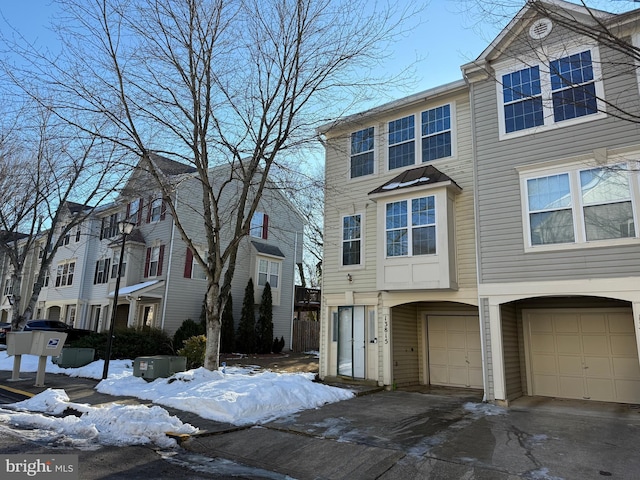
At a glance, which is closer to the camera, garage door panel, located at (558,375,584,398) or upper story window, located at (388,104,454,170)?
garage door panel, located at (558,375,584,398)

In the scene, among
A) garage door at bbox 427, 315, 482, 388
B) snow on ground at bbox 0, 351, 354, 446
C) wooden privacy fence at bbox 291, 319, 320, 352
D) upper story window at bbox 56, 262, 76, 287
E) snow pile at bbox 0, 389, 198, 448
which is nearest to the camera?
snow pile at bbox 0, 389, 198, 448

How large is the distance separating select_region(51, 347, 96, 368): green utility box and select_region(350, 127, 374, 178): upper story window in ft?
34.9

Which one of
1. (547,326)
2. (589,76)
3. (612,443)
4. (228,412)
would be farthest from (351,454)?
(589,76)

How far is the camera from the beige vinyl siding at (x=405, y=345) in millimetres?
12031

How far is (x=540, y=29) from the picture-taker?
9.96 meters

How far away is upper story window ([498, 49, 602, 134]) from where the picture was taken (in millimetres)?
9461

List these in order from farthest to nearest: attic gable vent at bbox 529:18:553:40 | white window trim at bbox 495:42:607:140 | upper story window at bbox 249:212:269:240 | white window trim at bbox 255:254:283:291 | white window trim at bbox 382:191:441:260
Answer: upper story window at bbox 249:212:269:240 → white window trim at bbox 255:254:283:291 → white window trim at bbox 382:191:441:260 → attic gable vent at bbox 529:18:553:40 → white window trim at bbox 495:42:607:140

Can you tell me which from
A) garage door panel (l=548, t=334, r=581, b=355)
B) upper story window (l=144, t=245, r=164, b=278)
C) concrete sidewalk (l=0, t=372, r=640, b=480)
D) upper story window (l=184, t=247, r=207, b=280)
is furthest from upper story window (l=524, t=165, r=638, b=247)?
upper story window (l=144, t=245, r=164, b=278)

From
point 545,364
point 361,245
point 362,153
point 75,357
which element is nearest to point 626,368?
point 545,364

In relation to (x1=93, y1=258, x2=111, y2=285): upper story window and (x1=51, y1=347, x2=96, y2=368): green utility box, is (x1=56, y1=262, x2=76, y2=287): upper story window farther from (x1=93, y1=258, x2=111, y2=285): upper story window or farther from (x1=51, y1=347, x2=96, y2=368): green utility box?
(x1=51, y1=347, x2=96, y2=368): green utility box

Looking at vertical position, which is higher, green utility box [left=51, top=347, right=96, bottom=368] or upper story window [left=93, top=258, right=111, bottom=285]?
upper story window [left=93, top=258, right=111, bottom=285]

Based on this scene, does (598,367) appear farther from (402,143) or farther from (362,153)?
(362,153)

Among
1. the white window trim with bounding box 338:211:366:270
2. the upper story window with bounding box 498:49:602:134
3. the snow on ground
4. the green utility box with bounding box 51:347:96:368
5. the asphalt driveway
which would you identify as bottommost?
the asphalt driveway

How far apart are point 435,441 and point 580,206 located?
594 centimetres
